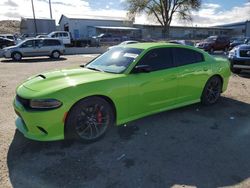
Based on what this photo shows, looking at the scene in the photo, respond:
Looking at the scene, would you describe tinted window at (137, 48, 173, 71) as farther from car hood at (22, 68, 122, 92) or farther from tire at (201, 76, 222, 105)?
tire at (201, 76, 222, 105)

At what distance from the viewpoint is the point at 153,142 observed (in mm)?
4055

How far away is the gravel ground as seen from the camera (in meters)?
3.06

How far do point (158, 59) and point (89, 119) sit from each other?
5.91ft

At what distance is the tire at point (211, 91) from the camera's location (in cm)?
569

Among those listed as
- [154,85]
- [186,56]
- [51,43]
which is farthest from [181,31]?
[154,85]

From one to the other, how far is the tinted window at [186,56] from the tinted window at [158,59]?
17 cm

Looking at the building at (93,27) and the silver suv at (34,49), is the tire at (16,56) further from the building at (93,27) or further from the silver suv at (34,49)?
the building at (93,27)

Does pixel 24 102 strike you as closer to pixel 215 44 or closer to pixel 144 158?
pixel 144 158

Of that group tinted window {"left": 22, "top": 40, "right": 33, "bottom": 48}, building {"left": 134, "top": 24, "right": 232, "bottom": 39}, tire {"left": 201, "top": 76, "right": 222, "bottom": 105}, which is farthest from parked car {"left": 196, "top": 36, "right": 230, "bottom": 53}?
building {"left": 134, "top": 24, "right": 232, "bottom": 39}

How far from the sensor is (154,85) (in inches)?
179

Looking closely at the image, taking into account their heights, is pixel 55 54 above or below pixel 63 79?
below

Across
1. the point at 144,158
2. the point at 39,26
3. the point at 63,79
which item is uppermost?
the point at 39,26

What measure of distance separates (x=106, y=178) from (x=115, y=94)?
4.57 feet

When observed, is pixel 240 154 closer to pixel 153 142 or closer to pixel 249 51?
pixel 153 142
